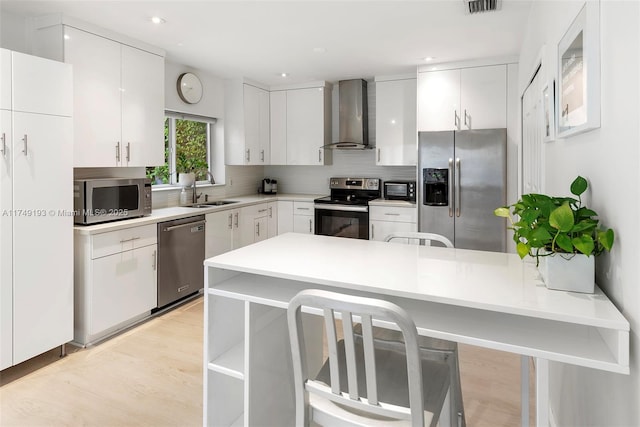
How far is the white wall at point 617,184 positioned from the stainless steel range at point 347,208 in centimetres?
332

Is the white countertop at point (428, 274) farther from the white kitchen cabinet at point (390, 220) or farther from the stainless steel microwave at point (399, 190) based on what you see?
the stainless steel microwave at point (399, 190)

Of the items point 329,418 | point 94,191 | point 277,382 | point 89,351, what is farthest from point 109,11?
point 329,418

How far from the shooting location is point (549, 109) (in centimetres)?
203

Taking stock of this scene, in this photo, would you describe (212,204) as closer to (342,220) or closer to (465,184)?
(342,220)

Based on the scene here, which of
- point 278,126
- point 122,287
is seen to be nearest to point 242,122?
point 278,126

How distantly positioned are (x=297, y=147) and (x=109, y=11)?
2.90m

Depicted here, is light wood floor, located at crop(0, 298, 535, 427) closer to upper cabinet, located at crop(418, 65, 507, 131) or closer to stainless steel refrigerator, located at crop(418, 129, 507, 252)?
stainless steel refrigerator, located at crop(418, 129, 507, 252)

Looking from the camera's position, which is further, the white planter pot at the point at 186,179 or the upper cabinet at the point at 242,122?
the upper cabinet at the point at 242,122

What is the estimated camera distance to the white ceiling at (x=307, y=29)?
2844mm

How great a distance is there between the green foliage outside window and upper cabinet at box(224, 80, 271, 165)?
0.97ft

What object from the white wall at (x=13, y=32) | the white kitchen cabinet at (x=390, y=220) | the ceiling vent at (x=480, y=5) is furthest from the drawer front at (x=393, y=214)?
the white wall at (x=13, y=32)

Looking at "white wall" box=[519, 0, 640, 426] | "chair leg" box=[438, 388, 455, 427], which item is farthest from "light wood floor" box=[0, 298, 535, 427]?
"white wall" box=[519, 0, 640, 426]

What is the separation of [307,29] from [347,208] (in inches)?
86.6

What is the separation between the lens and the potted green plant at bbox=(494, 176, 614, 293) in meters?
1.20
